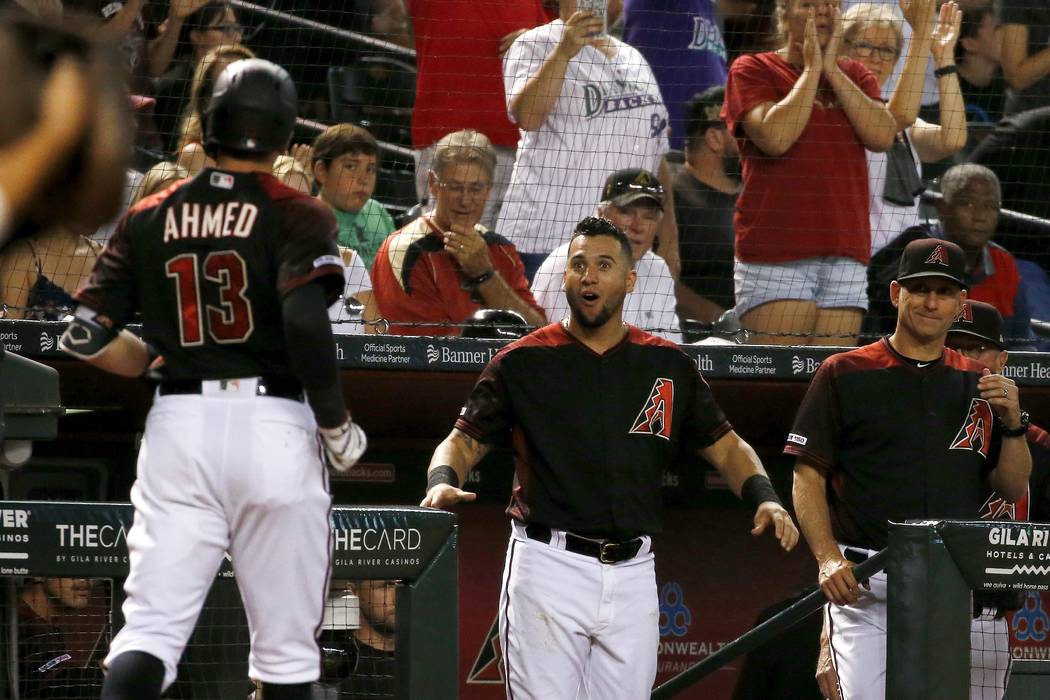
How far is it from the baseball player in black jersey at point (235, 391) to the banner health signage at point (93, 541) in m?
0.77

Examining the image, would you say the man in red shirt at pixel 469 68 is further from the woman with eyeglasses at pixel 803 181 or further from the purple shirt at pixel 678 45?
the woman with eyeglasses at pixel 803 181

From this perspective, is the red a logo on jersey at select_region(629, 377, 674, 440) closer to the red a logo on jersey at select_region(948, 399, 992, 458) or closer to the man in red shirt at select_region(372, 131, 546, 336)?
the red a logo on jersey at select_region(948, 399, 992, 458)

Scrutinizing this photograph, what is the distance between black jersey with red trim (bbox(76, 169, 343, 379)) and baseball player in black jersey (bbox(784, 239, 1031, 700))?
1944mm

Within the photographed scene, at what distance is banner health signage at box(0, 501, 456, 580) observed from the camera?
13.5 ft

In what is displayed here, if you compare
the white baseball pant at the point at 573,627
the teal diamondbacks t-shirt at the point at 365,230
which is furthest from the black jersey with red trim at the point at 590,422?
the teal diamondbacks t-shirt at the point at 365,230

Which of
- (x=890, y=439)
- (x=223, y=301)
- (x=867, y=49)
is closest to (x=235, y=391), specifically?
(x=223, y=301)

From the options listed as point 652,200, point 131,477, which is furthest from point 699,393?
point 131,477

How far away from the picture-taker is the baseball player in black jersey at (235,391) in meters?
3.23

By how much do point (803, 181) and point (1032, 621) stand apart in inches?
80.1

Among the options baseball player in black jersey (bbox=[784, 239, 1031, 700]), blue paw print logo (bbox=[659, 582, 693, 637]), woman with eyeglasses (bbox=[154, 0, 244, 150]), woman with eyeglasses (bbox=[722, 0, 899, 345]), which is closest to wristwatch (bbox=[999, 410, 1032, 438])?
baseball player in black jersey (bbox=[784, 239, 1031, 700])

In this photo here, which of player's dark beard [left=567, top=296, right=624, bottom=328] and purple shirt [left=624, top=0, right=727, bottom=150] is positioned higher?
Result: purple shirt [left=624, top=0, right=727, bottom=150]

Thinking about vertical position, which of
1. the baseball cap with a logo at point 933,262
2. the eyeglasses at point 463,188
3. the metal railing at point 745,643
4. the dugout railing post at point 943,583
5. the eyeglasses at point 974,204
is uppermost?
the eyeglasses at point 463,188

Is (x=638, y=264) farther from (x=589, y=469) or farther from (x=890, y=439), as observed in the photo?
(x=589, y=469)

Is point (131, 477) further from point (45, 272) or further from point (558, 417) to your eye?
point (558, 417)
